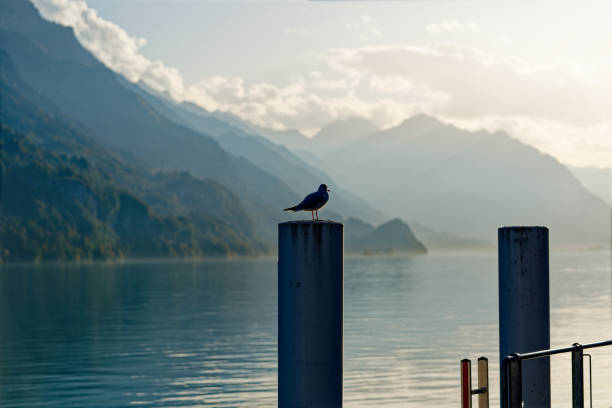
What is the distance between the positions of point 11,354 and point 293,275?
38.0m

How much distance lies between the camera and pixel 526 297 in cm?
1351

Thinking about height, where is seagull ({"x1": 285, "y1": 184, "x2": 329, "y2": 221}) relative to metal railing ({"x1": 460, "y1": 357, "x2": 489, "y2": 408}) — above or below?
above

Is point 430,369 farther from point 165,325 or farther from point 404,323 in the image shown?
point 165,325

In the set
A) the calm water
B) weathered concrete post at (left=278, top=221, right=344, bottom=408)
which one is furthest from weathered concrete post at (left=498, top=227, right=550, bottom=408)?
the calm water

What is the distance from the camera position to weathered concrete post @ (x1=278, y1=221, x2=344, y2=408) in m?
9.15

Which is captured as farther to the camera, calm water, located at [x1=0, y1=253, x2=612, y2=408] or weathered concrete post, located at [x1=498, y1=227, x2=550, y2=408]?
calm water, located at [x1=0, y1=253, x2=612, y2=408]

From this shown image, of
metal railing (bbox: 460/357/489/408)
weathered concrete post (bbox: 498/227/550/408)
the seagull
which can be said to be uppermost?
the seagull

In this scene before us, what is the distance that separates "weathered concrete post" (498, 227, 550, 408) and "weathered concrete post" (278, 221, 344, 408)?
5092 millimetres

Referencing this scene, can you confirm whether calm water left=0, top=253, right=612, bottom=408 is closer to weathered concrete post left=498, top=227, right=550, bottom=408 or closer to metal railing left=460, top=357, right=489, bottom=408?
weathered concrete post left=498, top=227, right=550, bottom=408

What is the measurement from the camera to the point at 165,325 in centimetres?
5872

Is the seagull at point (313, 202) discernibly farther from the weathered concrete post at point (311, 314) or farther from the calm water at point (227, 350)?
the calm water at point (227, 350)

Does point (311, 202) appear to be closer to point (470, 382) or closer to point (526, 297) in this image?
point (470, 382)

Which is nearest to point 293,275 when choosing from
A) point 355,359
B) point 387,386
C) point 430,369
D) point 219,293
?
point 387,386

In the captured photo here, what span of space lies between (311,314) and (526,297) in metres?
5.53
